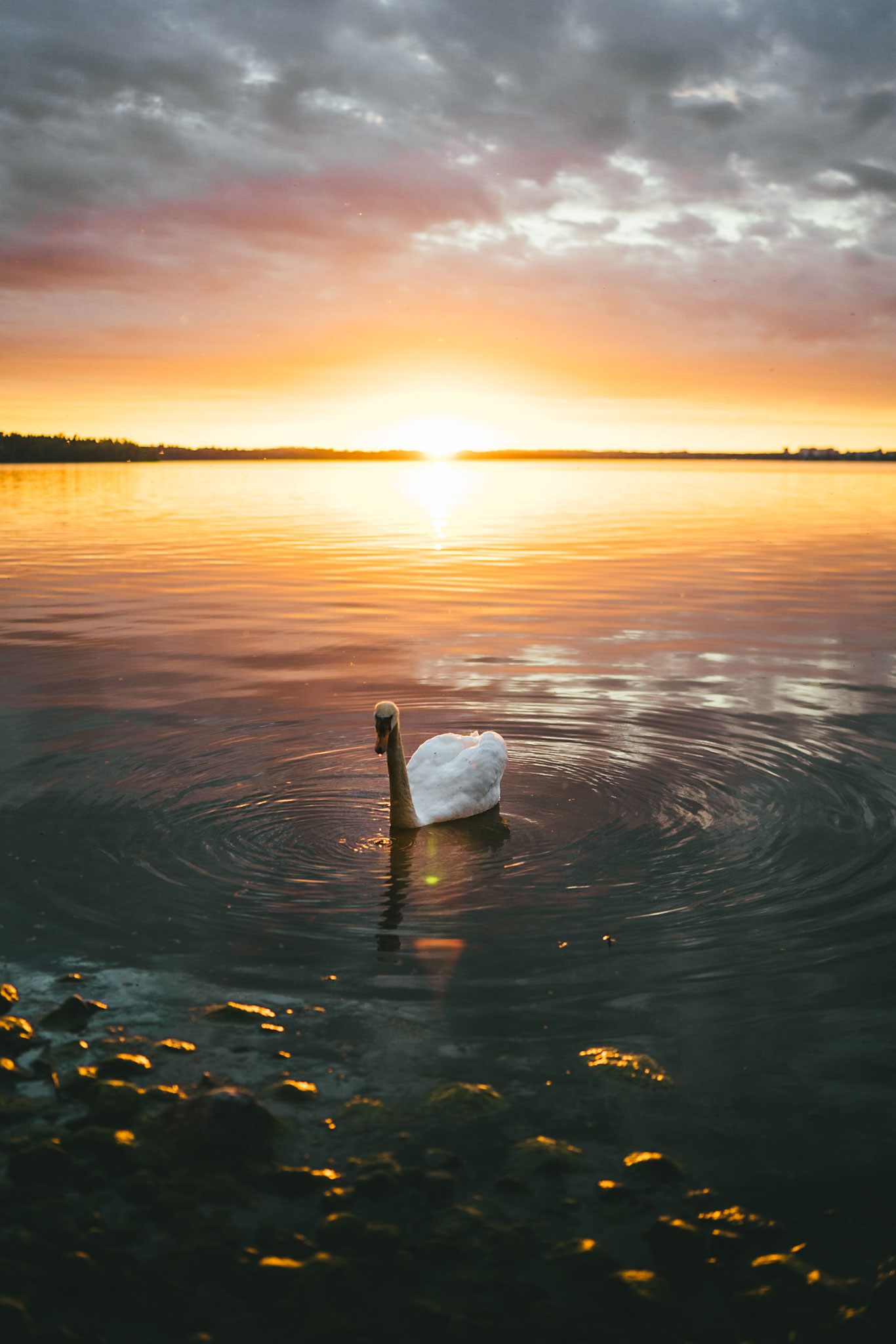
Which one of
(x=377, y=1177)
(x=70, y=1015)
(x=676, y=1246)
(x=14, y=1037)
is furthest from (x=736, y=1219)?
(x=14, y=1037)

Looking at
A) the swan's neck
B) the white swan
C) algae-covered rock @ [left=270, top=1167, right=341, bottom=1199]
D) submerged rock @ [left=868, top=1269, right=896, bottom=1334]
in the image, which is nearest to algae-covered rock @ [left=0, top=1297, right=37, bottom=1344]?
algae-covered rock @ [left=270, top=1167, right=341, bottom=1199]

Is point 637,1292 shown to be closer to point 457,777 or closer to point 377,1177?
point 377,1177

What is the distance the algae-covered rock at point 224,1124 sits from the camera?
591cm

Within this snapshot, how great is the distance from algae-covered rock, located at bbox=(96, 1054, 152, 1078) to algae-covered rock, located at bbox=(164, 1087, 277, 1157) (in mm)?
535

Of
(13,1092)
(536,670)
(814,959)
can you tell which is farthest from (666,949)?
(536,670)

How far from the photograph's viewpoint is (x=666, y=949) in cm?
856

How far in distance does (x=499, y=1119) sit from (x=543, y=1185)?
2.00 feet

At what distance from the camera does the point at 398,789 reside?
11.1m

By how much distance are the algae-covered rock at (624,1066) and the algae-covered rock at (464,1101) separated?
762 mm

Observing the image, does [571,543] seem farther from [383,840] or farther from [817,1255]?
[817,1255]

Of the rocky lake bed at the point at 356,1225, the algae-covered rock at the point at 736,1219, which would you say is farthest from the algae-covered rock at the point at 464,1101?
the algae-covered rock at the point at 736,1219

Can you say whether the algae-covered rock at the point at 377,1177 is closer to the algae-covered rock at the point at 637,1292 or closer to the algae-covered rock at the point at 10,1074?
the algae-covered rock at the point at 637,1292

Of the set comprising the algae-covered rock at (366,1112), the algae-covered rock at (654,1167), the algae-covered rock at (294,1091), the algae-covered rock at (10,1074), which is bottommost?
the algae-covered rock at (654,1167)

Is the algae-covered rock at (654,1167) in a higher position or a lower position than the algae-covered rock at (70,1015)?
lower
